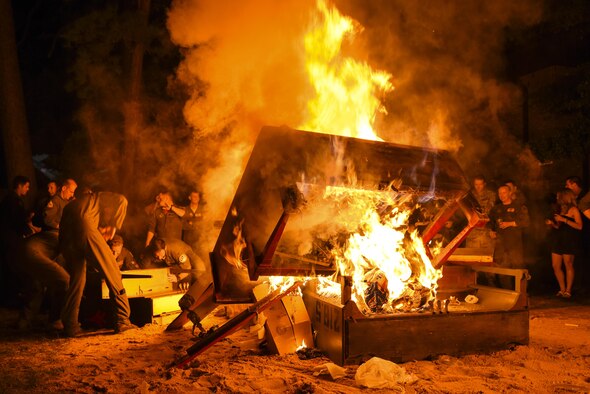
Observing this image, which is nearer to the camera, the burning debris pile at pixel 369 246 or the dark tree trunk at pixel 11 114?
the burning debris pile at pixel 369 246

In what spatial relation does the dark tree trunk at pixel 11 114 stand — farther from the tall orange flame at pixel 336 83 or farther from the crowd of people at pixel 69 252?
the tall orange flame at pixel 336 83

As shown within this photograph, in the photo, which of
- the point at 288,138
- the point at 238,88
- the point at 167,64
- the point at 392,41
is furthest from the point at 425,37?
the point at 288,138

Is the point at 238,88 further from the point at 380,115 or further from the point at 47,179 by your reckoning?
the point at 47,179

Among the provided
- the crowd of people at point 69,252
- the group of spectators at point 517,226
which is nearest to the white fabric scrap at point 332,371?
the crowd of people at point 69,252

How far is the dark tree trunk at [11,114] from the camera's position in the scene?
1048 cm

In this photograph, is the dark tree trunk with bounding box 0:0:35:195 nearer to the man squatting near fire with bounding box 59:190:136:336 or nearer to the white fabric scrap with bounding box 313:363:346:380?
the man squatting near fire with bounding box 59:190:136:336

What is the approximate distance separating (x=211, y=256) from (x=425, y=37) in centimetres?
936

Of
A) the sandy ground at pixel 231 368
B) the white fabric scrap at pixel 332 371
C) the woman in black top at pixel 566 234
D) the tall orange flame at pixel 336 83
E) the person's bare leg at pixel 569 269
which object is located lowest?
the sandy ground at pixel 231 368

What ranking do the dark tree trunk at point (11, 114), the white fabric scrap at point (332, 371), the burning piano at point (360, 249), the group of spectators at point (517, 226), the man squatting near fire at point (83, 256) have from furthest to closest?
the dark tree trunk at point (11, 114)
the group of spectators at point (517, 226)
the man squatting near fire at point (83, 256)
the burning piano at point (360, 249)
the white fabric scrap at point (332, 371)

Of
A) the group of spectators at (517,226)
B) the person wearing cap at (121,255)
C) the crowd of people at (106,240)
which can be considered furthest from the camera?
the group of spectators at (517,226)

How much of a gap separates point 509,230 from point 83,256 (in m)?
7.14

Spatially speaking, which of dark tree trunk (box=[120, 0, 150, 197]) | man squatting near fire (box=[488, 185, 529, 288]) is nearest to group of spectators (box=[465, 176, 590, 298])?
man squatting near fire (box=[488, 185, 529, 288])

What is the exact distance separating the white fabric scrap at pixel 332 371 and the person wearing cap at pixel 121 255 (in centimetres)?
447

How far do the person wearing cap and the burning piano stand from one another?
324cm
